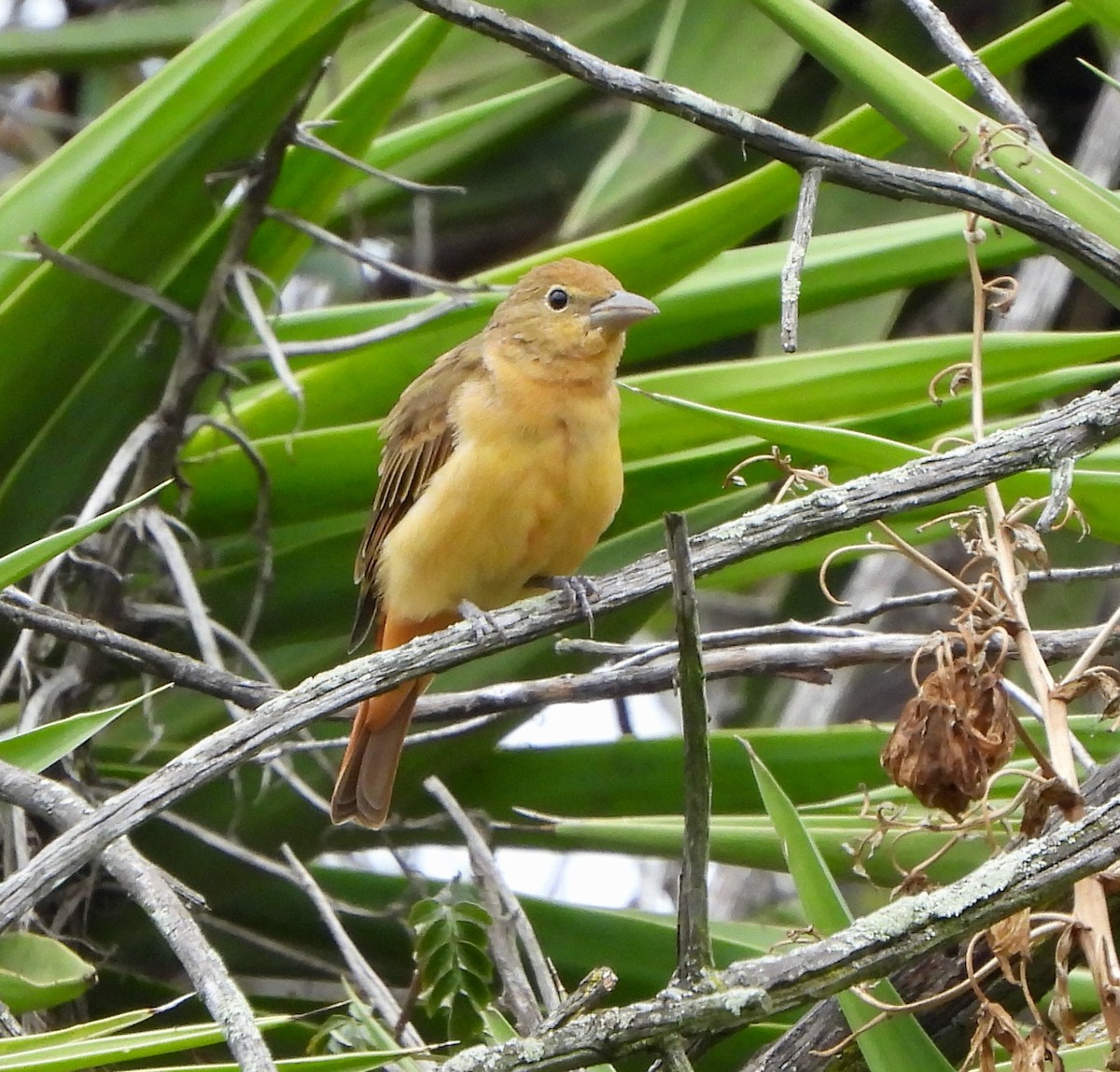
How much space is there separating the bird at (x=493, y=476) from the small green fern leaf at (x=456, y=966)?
0.75 m

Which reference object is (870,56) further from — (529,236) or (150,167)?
(529,236)

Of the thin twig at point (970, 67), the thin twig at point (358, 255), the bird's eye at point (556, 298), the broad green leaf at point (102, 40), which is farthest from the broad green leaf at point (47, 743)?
the broad green leaf at point (102, 40)

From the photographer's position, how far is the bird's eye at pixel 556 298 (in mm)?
3850

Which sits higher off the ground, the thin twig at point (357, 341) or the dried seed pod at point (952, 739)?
the thin twig at point (357, 341)

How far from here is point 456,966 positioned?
259 cm

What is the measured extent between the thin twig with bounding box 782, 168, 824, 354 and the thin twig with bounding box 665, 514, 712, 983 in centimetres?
31

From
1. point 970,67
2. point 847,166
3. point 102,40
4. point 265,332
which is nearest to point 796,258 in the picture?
point 847,166

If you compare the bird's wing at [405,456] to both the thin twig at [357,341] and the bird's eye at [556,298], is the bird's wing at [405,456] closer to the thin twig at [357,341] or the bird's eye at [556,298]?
the bird's eye at [556,298]

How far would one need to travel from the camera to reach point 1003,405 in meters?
2.87

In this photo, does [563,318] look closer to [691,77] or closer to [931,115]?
[691,77]

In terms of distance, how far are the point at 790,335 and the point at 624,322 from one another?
179 cm

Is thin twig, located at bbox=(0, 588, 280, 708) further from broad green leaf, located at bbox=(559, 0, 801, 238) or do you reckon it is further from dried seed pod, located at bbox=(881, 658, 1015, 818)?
broad green leaf, located at bbox=(559, 0, 801, 238)

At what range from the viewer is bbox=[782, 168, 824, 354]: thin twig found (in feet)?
6.14

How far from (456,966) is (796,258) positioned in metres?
1.21
